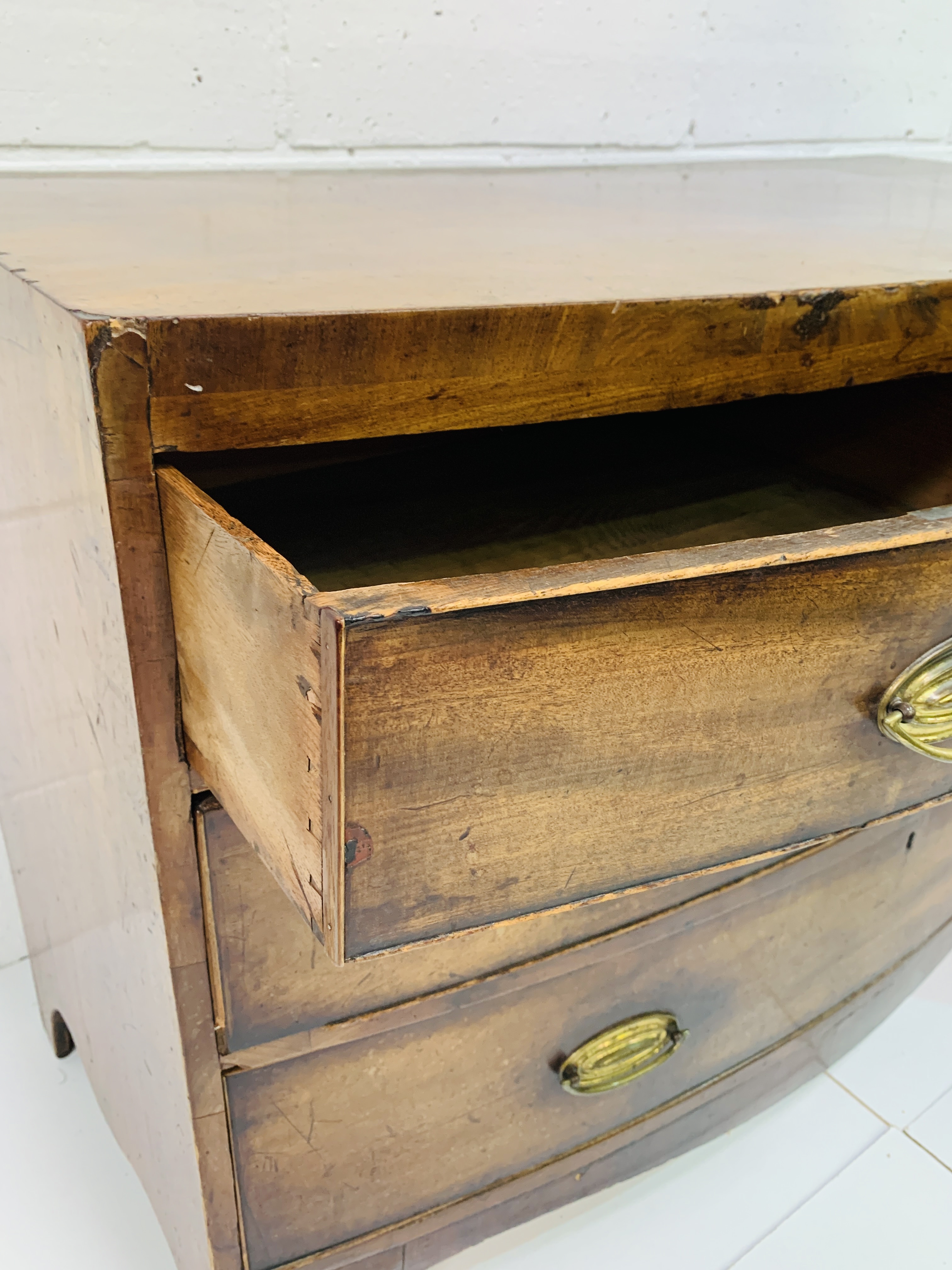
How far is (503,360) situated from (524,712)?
0.15 meters

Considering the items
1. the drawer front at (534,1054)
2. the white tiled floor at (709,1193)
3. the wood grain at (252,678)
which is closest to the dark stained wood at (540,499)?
the wood grain at (252,678)

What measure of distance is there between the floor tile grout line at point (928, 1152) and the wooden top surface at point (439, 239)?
715 mm

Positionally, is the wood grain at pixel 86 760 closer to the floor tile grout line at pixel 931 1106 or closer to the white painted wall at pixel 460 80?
the white painted wall at pixel 460 80

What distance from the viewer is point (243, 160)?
86cm

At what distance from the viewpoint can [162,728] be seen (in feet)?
1.35

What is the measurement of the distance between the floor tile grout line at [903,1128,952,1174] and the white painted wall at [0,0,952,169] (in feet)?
3.15

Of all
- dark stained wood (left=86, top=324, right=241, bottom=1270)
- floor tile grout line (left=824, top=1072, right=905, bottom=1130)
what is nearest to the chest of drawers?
dark stained wood (left=86, top=324, right=241, bottom=1270)

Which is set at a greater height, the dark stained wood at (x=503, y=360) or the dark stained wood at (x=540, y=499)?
the dark stained wood at (x=540, y=499)

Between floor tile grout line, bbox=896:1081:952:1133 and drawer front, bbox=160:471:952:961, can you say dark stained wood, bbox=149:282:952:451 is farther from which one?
floor tile grout line, bbox=896:1081:952:1133

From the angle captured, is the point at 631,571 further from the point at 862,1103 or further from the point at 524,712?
the point at 862,1103

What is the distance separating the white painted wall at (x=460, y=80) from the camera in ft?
A: 2.54

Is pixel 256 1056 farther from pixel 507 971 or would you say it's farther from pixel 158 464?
pixel 158 464

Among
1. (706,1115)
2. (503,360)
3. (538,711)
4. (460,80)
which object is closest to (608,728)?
(538,711)

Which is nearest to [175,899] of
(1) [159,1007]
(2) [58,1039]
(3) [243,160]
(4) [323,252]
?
(1) [159,1007]
